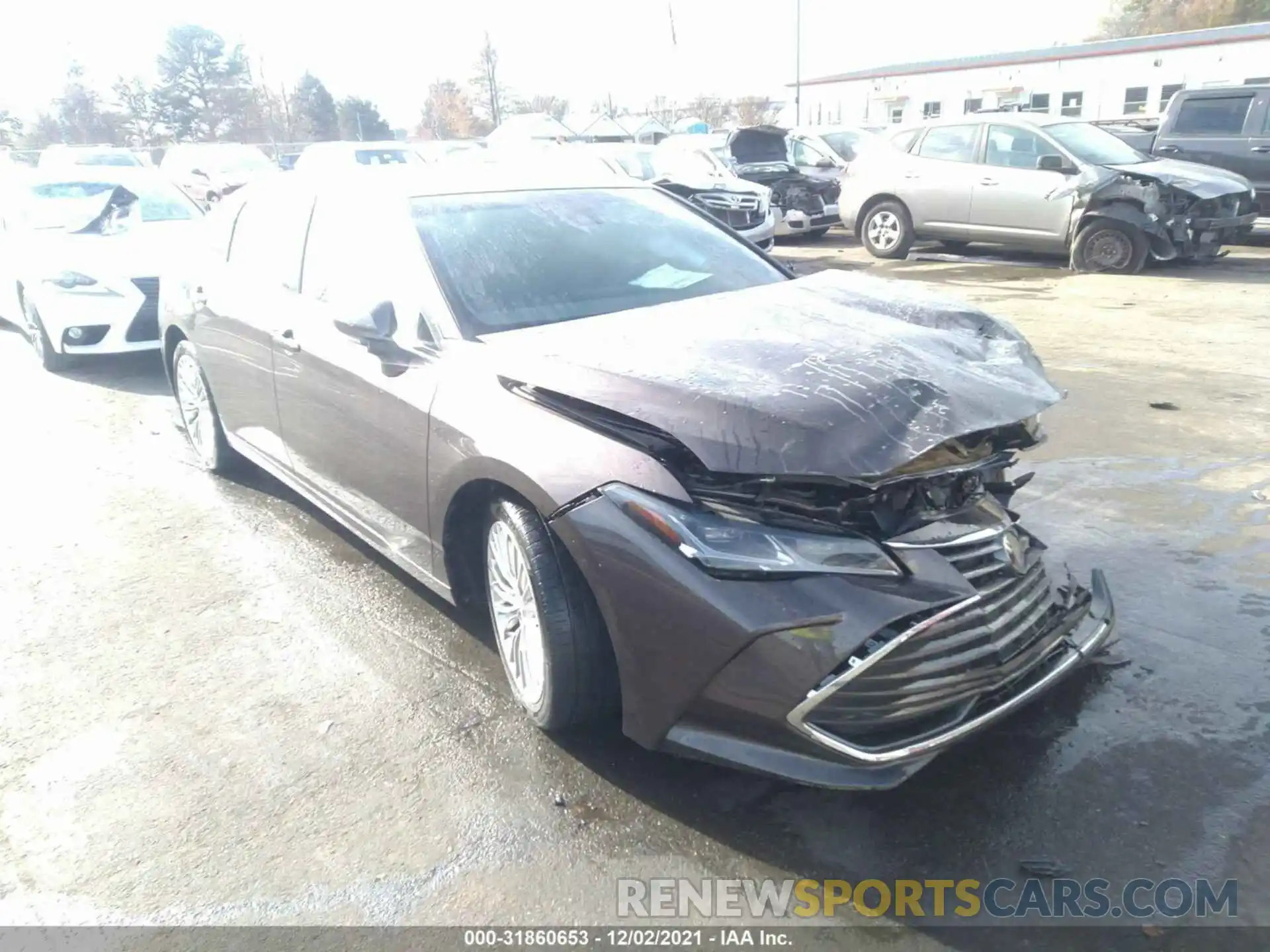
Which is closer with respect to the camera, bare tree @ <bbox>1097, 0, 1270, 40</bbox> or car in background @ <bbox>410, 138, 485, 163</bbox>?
car in background @ <bbox>410, 138, 485, 163</bbox>

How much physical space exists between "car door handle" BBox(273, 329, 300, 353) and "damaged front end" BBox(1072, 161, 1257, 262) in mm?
9660

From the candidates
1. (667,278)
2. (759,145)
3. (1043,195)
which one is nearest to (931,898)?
(667,278)

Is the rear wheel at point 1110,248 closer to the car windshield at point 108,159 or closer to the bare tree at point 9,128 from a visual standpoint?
the car windshield at point 108,159

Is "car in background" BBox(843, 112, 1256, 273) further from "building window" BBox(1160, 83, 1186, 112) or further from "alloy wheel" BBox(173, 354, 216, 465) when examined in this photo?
"building window" BBox(1160, 83, 1186, 112)

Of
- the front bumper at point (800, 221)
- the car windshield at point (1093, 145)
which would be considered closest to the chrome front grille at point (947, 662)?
the car windshield at point (1093, 145)

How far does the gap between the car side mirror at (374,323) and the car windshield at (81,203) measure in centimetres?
649

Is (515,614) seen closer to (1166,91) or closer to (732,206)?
(732,206)

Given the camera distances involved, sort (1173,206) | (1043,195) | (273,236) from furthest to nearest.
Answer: (1043,195), (1173,206), (273,236)

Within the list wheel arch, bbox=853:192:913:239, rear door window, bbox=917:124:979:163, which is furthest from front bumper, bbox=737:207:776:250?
rear door window, bbox=917:124:979:163

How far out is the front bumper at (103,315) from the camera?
7.72 m

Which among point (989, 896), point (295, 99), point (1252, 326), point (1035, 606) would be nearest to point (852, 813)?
point (989, 896)

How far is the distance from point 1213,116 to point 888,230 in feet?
14.5

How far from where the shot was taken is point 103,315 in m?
7.74

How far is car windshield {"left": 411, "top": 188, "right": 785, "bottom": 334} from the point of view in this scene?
342 cm
